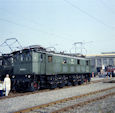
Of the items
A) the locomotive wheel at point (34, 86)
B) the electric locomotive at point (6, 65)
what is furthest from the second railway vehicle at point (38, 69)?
the electric locomotive at point (6, 65)

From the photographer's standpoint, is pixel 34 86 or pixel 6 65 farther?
pixel 6 65

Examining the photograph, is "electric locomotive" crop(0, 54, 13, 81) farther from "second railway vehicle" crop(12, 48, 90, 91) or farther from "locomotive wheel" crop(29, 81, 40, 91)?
"locomotive wheel" crop(29, 81, 40, 91)

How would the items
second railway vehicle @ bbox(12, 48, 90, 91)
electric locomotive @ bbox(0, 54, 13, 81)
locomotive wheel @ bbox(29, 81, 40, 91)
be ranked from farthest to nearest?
electric locomotive @ bbox(0, 54, 13, 81), second railway vehicle @ bbox(12, 48, 90, 91), locomotive wheel @ bbox(29, 81, 40, 91)

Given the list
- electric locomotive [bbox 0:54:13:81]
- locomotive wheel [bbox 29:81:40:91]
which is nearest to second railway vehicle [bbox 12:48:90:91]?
locomotive wheel [bbox 29:81:40:91]

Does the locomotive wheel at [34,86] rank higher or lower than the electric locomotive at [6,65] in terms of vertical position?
lower

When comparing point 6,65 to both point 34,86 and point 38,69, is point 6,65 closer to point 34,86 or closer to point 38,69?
point 38,69

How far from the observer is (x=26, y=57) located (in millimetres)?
15930

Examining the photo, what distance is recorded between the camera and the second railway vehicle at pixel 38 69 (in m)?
15.4

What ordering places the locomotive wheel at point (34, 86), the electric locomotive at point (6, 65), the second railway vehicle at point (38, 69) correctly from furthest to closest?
the electric locomotive at point (6, 65) < the second railway vehicle at point (38, 69) < the locomotive wheel at point (34, 86)

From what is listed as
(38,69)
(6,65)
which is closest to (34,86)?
(38,69)

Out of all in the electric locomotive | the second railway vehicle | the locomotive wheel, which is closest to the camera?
the locomotive wheel

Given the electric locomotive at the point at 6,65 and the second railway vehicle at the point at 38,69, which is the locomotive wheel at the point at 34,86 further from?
the electric locomotive at the point at 6,65

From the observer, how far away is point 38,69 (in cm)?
1568

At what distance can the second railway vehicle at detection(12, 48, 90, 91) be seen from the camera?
15.4 metres
